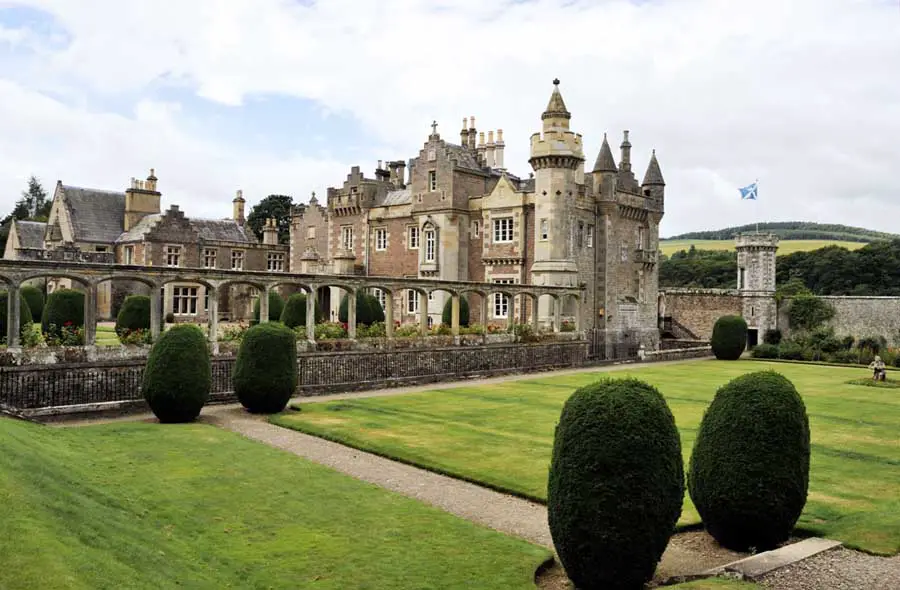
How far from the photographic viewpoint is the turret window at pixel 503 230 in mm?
39219

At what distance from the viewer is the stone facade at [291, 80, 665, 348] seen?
1425 inches

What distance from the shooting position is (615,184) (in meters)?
40.5

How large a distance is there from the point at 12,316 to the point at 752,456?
16.8 meters

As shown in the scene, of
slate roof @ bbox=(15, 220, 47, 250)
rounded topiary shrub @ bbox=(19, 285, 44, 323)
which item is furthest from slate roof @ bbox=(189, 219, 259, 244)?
rounded topiary shrub @ bbox=(19, 285, 44, 323)

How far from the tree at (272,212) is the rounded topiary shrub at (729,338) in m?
50.7

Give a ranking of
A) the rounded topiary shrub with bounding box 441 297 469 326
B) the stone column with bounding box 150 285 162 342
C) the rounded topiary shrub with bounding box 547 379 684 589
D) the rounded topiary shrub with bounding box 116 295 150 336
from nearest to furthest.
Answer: the rounded topiary shrub with bounding box 547 379 684 589
the stone column with bounding box 150 285 162 342
the rounded topiary shrub with bounding box 116 295 150 336
the rounded topiary shrub with bounding box 441 297 469 326

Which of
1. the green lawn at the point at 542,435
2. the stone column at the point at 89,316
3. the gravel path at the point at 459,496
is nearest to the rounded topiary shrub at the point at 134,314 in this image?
the stone column at the point at 89,316

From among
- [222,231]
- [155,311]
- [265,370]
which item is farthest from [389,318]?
[222,231]

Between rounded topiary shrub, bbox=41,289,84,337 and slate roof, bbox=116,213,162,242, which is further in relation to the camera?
slate roof, bbox=116,213,162,242

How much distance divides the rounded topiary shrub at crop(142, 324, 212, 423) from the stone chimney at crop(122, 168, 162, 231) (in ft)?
104

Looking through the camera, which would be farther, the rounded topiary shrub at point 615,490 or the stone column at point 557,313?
the stone column at point 557,313

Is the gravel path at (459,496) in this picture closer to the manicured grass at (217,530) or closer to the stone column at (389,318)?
the manicured grass at (217,530)

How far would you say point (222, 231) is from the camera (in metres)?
48.5

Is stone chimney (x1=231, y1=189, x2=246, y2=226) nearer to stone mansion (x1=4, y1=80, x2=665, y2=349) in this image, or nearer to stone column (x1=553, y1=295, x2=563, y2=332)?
stone mansion (x1=4, y1=80, x2=665, y2=349)
